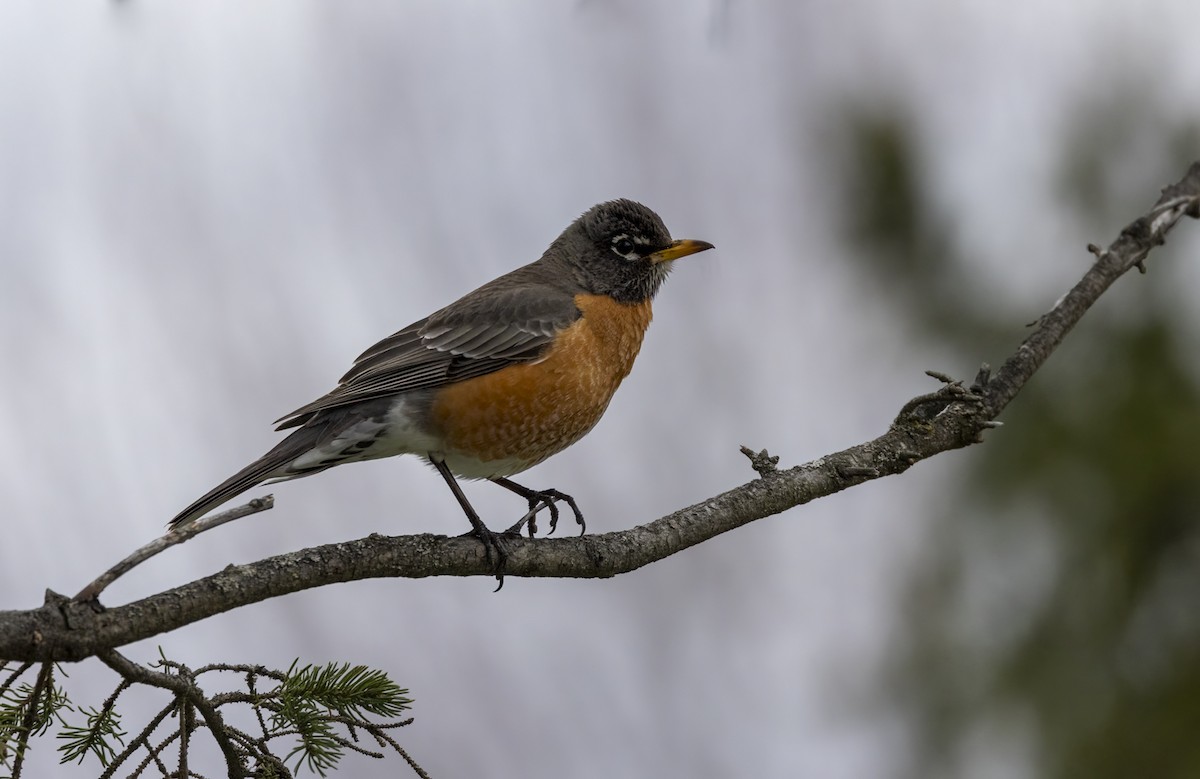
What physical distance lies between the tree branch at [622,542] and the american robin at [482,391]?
0.40m

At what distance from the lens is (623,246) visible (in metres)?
4.64

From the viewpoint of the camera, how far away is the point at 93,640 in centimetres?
201

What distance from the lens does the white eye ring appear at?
461 cm

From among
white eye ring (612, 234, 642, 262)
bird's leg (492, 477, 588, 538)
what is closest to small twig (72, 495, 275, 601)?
bird's leg (492, 477, 588, 538)

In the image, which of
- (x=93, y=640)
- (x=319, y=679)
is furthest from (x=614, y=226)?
(x=93, y=640)

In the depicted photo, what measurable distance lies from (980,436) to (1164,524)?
55.9 inches

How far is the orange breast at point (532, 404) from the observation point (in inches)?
149

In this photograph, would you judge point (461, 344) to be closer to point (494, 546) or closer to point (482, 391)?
point (482, 391)

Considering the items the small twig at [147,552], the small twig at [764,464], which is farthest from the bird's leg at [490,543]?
the small twig at [147,552]

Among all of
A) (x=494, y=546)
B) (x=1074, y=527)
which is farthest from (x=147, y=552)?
(x=1074, y=527)

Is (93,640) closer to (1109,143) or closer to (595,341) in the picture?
(595,341)

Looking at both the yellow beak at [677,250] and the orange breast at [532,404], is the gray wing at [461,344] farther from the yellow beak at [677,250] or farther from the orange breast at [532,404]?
the yellow beak at [677,250]

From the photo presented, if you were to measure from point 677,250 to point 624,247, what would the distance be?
0.22 meters

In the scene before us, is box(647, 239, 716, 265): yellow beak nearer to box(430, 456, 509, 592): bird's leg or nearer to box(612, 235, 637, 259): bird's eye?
box(612, 235, 637, 259): bird's eye
